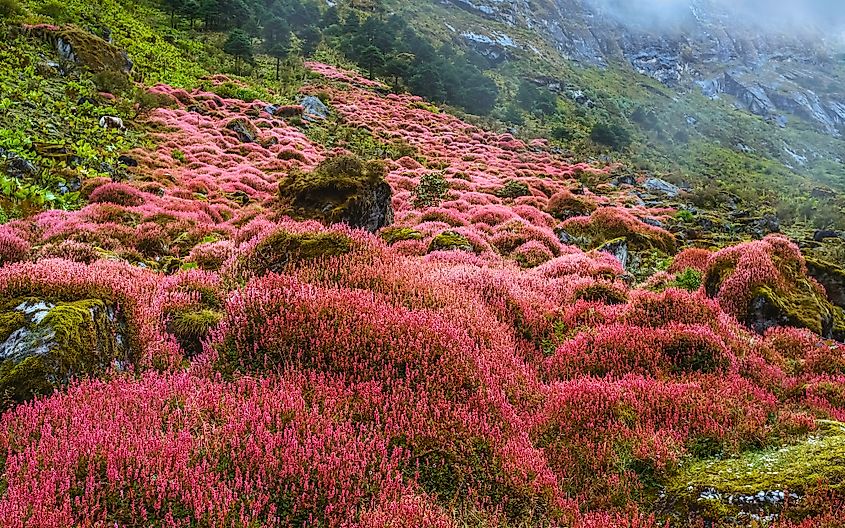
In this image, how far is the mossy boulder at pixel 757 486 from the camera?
3.45 metres

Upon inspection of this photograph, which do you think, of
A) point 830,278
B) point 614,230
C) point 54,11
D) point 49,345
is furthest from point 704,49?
point 49,345

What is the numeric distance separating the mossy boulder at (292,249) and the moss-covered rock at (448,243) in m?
4.27

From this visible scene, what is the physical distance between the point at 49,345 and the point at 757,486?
5.78 m

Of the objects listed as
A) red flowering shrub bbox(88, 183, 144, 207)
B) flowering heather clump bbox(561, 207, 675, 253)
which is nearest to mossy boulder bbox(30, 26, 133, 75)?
red flowering shrub bbox(88, 183, 144, 207)

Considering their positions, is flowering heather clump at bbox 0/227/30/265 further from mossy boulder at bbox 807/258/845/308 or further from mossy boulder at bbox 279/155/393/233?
mossy boulder at bbox 807/258/845/308

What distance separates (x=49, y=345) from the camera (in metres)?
4.01

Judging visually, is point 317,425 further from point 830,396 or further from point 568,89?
point 568,89

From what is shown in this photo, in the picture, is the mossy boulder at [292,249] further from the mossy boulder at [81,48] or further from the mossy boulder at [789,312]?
the mossy boulder at [81,48]

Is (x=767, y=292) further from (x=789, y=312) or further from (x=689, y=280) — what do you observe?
(x=689, y=280)

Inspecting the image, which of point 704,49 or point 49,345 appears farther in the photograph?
point 704,49

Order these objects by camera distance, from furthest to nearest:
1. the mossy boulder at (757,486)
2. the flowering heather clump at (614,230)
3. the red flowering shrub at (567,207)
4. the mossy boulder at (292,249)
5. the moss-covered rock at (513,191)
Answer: the moss-covered rock at (513,191)
the red flowering shrub at (567,207)
the flowering heather clump at (614,230)
the mossy boulder at (292,249)
the mossy boulder at (757,486)

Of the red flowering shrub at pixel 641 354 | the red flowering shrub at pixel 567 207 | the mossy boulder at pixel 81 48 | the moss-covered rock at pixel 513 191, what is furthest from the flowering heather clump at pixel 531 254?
the mossy boulder at pixel 81 48

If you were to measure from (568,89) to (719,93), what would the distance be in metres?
75.2

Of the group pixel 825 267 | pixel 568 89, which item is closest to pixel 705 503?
pixel 825 267
